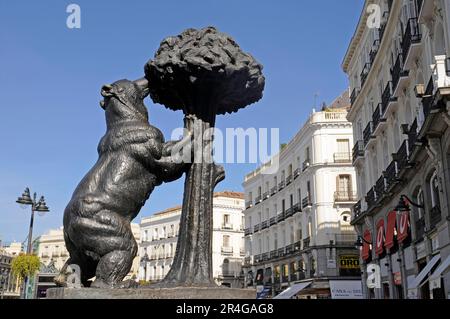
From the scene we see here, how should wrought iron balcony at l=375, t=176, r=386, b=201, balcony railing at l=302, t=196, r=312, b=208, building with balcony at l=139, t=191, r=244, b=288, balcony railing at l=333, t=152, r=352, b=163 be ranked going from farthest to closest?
building with balcony at l=139, t=191, r=244, b=288 < balcony railing at l=302, t=196, r=312, b=208 < balcony railing at l=333, t=152, r=352, b=163 < wrought iron balcony at l=375, t=176, r=386, b=201

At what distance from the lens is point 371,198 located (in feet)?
84.8

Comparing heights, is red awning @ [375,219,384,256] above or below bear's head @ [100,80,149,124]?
above

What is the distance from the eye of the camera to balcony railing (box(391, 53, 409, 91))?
20219mm

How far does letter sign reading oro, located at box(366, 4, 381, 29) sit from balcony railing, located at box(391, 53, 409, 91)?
471 cm

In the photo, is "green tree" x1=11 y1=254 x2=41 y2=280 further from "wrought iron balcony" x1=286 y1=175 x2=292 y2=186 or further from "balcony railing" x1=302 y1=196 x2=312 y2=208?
"wrought iron balcony" x1=286 y1=175 x2=292 y2=186

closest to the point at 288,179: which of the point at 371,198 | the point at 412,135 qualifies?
the point at 371,198

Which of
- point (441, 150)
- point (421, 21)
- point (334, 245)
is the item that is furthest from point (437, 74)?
point (334, 245)

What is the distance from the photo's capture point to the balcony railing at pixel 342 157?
1464 inches

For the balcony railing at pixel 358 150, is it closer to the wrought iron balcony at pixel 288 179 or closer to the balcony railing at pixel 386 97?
the balcony railing at pixel 386 97

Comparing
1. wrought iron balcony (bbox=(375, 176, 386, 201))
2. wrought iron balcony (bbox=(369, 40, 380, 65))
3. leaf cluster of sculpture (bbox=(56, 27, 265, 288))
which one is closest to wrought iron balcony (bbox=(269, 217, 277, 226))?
wrought iron balcony (bbox=(375, 176, 386, 201))

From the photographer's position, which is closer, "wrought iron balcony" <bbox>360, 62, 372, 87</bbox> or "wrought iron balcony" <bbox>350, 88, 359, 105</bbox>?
"wrought iron balcony" <bbox>360, 62, 372, 87</bbox>

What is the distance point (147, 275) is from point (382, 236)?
4916 cm
